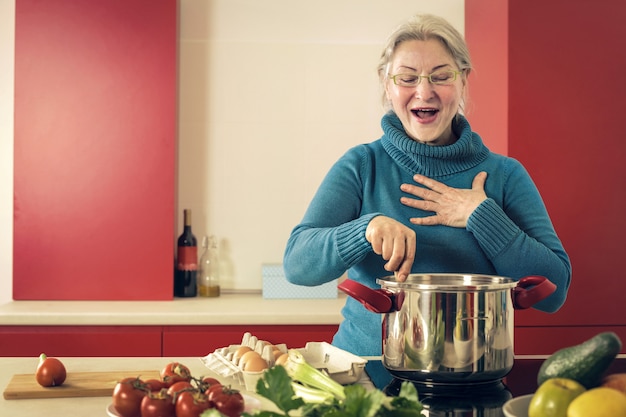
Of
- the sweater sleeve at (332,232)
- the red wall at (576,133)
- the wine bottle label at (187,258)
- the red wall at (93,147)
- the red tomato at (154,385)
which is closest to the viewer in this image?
the red tomato at (154,385)

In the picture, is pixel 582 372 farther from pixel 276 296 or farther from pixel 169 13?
pixel 169 13

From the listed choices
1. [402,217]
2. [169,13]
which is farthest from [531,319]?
[169,13]

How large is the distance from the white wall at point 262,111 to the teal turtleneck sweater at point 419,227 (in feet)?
4.70

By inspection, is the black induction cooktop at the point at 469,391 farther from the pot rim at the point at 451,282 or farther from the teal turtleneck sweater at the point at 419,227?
the teal turtleneck sweater at the point at 419,227

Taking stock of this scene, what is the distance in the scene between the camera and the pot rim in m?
1.15

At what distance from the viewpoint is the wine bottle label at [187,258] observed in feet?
10.2

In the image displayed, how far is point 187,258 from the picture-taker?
310cm

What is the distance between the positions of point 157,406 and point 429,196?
0.92 meters

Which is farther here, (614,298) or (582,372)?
(614,298)

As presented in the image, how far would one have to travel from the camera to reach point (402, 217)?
175cm

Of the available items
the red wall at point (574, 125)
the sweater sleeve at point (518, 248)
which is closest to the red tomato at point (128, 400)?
the sweater sleeve at point (518, 248)

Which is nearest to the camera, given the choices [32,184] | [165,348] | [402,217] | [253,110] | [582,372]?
[582,372]

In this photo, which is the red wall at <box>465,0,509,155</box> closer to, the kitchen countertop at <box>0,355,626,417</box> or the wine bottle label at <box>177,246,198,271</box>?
the wine bottle label at <box>177,246,198,271</box>

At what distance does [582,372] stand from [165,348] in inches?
79.4
